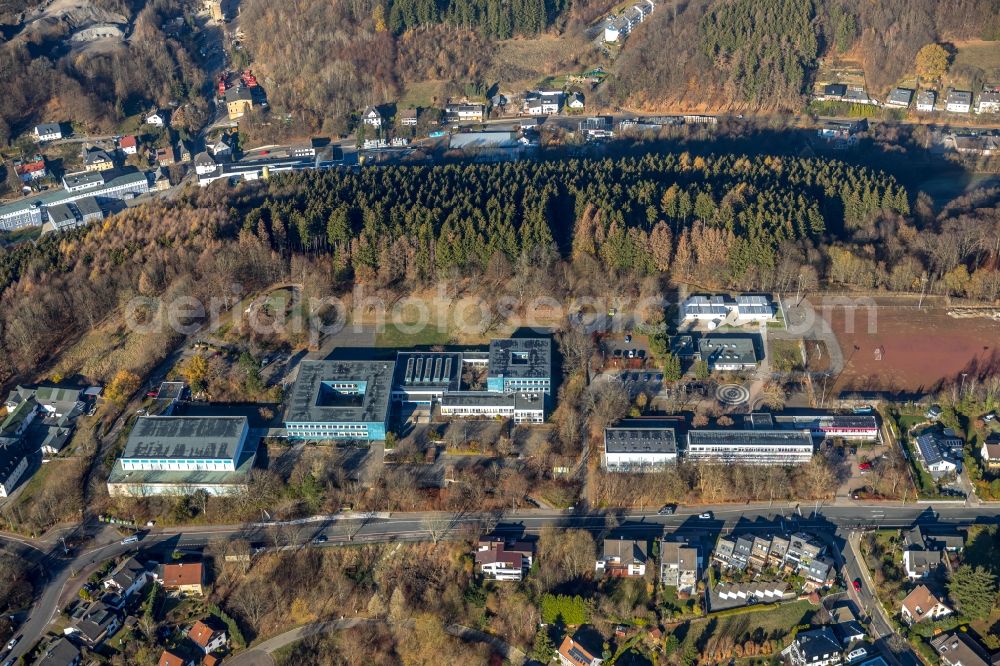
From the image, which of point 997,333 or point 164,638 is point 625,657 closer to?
point 164,638

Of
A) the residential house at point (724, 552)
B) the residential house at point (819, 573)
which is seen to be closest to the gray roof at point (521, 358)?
the residential house at point (724, 552)

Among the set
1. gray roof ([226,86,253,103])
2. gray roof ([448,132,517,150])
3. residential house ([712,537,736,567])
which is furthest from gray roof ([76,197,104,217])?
residential house ([712,537,736,567])

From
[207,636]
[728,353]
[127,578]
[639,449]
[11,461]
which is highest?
[728,353]

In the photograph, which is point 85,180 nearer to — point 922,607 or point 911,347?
point 911,347

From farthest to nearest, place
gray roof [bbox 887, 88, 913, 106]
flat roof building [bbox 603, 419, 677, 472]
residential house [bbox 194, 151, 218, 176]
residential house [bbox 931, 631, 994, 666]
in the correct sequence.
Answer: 1. gray roof [bbox 887, 88, 913, 106]
2. residential house [bbox 194, 151, 218, 176]
3. flat roof building [bbox 603, 419, 677, 472]
4. residential house [bbox 931, 631, 994, 666]

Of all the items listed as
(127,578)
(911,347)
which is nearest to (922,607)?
(911,347)

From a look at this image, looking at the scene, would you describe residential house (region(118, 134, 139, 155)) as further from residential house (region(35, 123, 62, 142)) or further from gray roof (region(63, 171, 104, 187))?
residential house (region(35, 123, 62, 142))

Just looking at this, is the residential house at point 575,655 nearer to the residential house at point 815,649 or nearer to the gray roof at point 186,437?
A: the residential house at point 815,649
